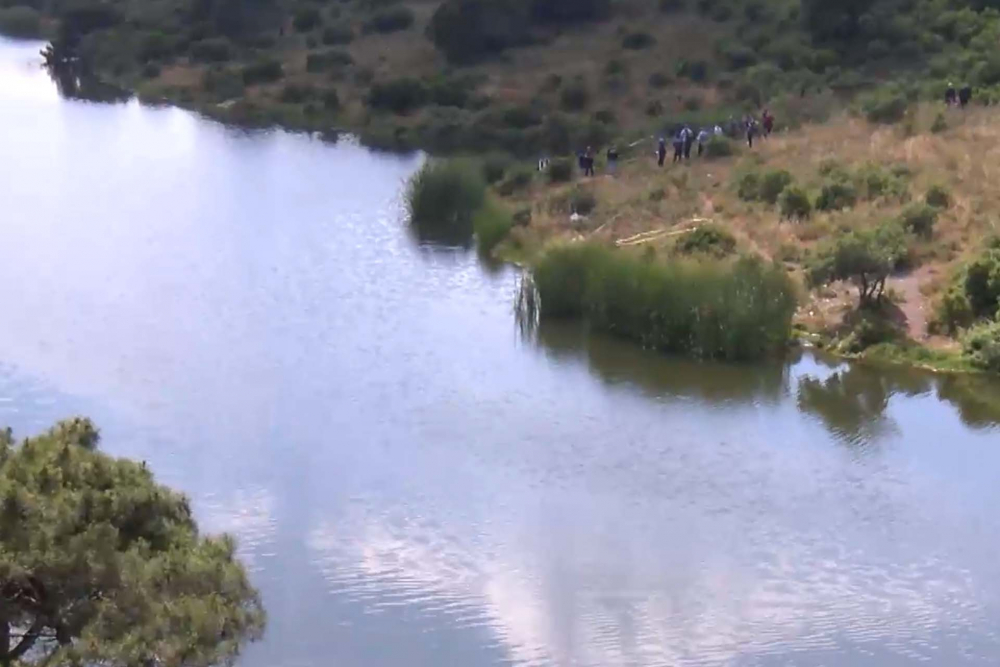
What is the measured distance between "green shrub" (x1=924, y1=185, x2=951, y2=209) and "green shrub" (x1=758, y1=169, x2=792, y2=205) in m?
3.03

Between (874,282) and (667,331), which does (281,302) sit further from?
(874,282)

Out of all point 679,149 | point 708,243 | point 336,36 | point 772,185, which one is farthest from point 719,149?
point 336,36

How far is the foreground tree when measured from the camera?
9664mm

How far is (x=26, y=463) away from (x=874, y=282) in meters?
21.5

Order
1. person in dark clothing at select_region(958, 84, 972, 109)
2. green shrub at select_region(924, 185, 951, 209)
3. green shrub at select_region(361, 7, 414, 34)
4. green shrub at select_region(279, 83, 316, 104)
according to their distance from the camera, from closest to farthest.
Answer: green shrub at select_region(924, 185, 951, 209) < person in dark clothing at select_region(958, 84, 972, 109) < green shrub at select_region(279, 83, 316, 104) < green shrub at select_region(361, 7, 414, 34)

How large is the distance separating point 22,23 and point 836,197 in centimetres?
5410

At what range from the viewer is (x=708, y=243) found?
3197cm

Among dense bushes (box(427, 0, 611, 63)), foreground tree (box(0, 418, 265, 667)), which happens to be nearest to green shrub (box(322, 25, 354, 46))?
dense bushes (box(427, 0, 611, 63))

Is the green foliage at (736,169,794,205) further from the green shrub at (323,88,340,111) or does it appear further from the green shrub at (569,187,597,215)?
the green shrub at (323,88,340,111)

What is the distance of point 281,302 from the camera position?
99.9 feet

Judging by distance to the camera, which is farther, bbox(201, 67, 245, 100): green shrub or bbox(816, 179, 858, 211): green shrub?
bbox(201, 67, 245, 100): green shrub

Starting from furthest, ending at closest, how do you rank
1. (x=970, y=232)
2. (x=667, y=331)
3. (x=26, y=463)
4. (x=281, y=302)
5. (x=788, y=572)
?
(x=970, y=232), (x=281, y=302), (x=667, y=331), (x=788, y=572), (x=26, y=463)

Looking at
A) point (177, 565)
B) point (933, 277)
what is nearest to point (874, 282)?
point (933, 277)

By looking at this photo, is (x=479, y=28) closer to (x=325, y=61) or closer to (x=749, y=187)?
(x=325, y=61)
